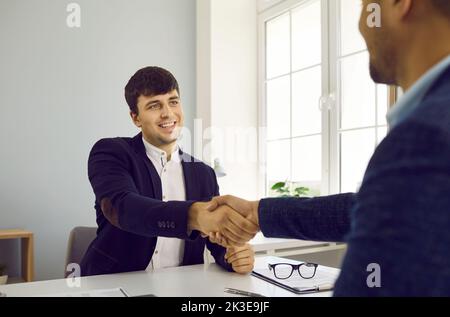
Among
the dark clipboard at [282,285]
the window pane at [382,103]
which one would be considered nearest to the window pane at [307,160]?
the window pane at [382,103]

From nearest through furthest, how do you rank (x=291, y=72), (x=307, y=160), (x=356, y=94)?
(x=356, y=94), (x=307, y=160), (x=291, y=72)

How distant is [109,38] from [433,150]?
319cm

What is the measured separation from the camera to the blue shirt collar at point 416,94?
511mm

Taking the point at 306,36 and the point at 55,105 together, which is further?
the point at 306,36

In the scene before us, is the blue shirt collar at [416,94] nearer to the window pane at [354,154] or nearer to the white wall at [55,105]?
the window pane at [354,154]

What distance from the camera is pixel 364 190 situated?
475 mm

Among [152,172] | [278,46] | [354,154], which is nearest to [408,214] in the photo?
[152,172]

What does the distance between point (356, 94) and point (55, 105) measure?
2.07 meters

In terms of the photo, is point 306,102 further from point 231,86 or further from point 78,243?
point 78,243

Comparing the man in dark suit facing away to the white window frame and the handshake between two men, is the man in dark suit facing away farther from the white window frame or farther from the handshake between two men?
the white window frame

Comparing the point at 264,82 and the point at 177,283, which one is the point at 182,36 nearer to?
the point at 264,82

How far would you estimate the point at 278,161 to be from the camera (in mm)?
3666

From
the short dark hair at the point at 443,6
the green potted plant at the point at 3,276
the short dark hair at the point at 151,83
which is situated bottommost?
the green potted plant at the point at 3,276

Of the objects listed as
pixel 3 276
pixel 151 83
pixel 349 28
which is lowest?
pixel 3 276
